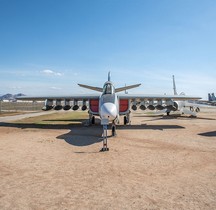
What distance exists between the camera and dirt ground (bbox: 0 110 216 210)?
578 centimetres

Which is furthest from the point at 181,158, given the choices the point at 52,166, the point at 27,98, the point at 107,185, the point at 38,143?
the point at 27,98

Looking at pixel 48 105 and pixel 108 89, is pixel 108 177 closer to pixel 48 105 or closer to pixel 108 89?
pixel 108 89

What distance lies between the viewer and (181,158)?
33.6 feet

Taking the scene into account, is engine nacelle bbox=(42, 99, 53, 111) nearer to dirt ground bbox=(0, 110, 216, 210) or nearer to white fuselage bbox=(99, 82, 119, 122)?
white fuselage bbox=(99, 82, 119, 122)

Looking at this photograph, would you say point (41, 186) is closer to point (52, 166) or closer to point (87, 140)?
point (52, 166)

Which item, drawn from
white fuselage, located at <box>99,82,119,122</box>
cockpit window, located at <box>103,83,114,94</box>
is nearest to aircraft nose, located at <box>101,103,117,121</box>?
white fuselage, located at <box>99,82,119,122</box>

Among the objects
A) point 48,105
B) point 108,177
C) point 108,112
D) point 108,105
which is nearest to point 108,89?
point 108,105

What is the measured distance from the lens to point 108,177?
764cm

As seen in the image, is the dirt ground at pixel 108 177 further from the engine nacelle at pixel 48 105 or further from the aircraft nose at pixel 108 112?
the engine nacelle at pixel 48 105

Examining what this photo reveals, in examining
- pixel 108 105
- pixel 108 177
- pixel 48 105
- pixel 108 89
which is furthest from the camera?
pixel 48 105

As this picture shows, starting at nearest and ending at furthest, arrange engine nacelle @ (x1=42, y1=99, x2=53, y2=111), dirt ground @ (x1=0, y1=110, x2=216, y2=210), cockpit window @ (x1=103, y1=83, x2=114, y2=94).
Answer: dirt ground @ (x1=0, y1=110, x2=216, y2=210)
cockpit window @ (x1=103, y1=83, x2=114, y2=94)
engine nacelle @ (x1=42, y1=99, x2=53, y2=111)

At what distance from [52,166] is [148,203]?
188 inches

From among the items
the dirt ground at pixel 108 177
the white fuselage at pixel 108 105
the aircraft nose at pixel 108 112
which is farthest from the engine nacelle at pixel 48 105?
the dirt ground at pixel 108 177

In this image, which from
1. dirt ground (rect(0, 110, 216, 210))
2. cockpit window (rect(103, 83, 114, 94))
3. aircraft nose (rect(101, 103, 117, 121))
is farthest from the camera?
cockpit window (rect(103, 83, 114, 94))
